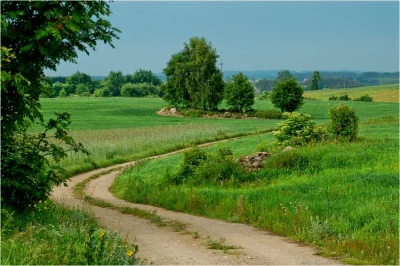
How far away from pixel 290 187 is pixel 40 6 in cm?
997

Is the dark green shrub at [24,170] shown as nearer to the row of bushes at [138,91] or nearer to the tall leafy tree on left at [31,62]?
the tall leafy tree on left at [31,62]

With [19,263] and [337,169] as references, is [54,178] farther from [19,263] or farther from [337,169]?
[337,169]

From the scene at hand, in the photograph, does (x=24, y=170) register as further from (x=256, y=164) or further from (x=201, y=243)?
(x=256, y=164)

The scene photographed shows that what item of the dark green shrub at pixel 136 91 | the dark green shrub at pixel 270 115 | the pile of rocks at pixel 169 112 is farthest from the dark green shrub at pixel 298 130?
the dark green shrub at pixel 136 91

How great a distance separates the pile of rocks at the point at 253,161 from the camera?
23.8m

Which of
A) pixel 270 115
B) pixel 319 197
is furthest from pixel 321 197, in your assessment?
pixel 270 115

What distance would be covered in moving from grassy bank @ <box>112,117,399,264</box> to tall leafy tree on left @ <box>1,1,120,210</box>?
574 centimetres

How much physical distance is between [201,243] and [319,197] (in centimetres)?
513

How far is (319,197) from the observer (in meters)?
16.9

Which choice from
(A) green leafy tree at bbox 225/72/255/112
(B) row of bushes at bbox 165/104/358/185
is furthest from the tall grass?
(A) green leafy tree at bbox 225/72/255/112

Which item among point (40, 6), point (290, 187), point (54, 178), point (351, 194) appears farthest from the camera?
point (290, 187)

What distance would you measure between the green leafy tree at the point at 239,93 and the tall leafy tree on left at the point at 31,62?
241 ft

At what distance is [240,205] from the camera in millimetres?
16844

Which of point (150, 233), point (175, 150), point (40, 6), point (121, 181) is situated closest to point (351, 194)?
point (150, 233)
